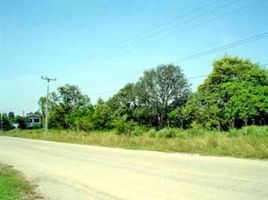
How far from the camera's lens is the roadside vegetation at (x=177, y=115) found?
86.2 ft

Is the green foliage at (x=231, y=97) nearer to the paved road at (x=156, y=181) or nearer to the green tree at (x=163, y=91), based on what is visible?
the green tree at (x=163, y=91)

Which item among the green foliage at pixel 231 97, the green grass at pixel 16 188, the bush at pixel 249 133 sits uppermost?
the green foliage at pixel 231 97

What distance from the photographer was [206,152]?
22109 millimetres

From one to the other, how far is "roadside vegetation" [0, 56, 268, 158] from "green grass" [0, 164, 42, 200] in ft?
31.9

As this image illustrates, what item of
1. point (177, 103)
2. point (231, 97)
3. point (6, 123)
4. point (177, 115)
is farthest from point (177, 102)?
point (6, 123)

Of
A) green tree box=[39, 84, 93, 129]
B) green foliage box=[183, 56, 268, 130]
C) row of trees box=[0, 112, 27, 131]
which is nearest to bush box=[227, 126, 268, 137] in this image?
green foliage box=[183, 56, 268, 130]

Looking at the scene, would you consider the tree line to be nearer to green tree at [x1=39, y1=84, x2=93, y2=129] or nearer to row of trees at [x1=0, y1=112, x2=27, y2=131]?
green tree at [x1=39, y1=84, x2=93, y2=129]

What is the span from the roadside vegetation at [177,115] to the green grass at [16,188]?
9711mm

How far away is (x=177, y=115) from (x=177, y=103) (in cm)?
1132

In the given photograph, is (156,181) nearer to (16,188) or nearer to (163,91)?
(16,188)

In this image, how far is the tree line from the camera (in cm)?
6394

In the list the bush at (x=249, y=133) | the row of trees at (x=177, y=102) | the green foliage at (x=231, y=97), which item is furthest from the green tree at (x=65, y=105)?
the bush at (x=249, y=133)

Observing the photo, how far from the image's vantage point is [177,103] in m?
102

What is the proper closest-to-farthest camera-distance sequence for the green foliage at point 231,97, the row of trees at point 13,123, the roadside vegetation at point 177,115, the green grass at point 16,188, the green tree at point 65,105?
the green grass at point 16,188 < the roadside vegetation at point 177,115 < the green foliage at point 231,97 < the green tree at point 65,105 < the row of trees at point 13,123
